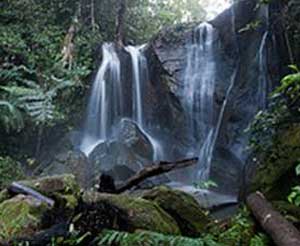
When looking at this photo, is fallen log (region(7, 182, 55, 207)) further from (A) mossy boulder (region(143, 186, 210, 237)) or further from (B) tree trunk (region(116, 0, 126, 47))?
(B) tree trunk (region(116, 0, 126, 47))

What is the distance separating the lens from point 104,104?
45.5 feet

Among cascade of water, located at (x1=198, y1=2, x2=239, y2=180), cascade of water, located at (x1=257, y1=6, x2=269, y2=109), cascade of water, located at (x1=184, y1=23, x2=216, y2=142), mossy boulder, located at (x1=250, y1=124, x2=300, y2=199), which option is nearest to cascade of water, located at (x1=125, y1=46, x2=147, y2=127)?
cascade of water, located at (x1=184, y1=23, x2=216, y2=142)

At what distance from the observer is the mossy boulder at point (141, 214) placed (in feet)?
11.7

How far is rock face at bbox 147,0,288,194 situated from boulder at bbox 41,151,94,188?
331cm

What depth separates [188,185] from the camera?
11.1m

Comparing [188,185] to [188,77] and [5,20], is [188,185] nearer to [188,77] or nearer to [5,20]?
[188,77]

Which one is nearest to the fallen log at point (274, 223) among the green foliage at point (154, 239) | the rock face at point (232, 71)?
the green foliage at point (154, 239)

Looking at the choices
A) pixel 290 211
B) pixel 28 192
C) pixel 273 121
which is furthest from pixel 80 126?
pixel 290 211

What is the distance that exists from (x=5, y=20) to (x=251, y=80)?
7.93 metres

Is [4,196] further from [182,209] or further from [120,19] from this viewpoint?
[120,19]

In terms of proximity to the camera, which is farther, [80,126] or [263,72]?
[80,126]

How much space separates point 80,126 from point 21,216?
1025 centimetres

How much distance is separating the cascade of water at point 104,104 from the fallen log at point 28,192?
8.30 meters

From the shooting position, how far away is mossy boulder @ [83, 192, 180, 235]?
3574 millimetres
